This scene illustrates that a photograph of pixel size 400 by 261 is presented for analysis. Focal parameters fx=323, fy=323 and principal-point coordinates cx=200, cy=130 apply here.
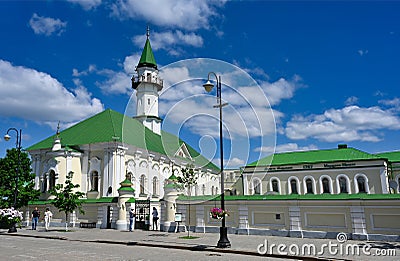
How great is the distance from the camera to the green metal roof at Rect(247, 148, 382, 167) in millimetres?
39616

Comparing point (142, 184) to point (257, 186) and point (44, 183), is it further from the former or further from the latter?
point (257, 186)

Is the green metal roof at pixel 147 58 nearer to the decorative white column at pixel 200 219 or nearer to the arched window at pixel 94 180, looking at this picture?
the arched window at pixel 94 180

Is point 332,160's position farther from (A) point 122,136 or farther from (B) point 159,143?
(A) point 122,136

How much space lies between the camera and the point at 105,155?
33.8 meters

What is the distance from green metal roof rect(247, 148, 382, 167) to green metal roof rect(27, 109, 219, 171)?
1202 centimetres

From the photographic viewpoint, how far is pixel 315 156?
42500mm

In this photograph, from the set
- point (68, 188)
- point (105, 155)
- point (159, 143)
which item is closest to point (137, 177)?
point (105, 155)

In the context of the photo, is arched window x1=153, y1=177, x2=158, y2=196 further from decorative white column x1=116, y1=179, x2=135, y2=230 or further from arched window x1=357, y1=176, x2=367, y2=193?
arched window x1=357, y1=176, x2=367, y2=193

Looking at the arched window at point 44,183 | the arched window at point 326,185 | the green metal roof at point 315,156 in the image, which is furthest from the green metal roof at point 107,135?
the arched window at point 326,185

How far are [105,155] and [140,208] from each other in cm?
989

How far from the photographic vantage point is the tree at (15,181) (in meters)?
29.2

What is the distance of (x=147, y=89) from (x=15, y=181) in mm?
24391

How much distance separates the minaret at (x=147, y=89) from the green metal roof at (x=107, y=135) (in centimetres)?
795

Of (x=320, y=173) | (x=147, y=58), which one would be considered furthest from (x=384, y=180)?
(x=147, y=58)
